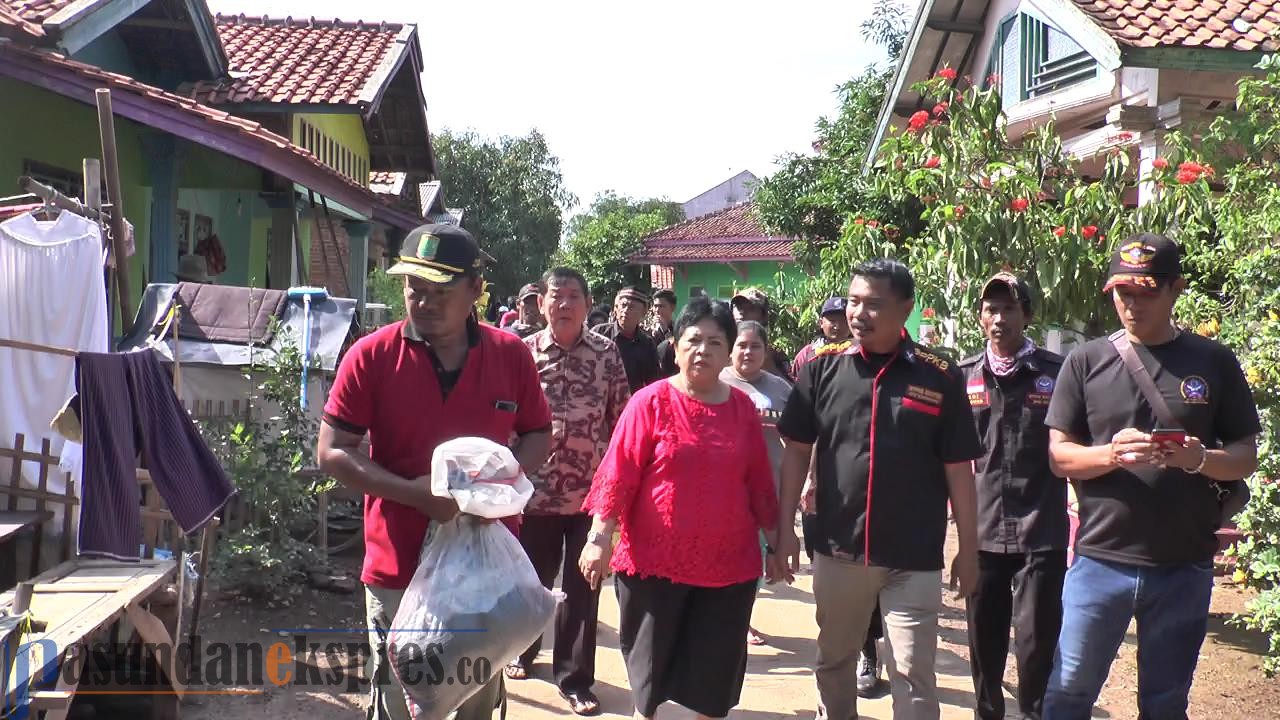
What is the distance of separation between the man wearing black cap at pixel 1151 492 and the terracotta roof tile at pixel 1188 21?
685cm

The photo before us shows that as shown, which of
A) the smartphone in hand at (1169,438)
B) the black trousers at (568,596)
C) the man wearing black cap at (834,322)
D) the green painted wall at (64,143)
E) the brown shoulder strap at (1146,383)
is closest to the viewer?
the smartphone in hand at (1169,438)

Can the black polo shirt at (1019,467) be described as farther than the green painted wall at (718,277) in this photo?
No

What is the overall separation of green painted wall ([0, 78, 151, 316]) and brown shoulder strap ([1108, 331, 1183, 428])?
6909 millimetres

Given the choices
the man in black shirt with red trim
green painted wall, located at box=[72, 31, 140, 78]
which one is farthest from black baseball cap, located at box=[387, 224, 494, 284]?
green painted wall, located at box=[72, 31, 140, 78]

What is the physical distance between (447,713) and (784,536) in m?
1.64

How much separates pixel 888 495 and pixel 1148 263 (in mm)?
1223

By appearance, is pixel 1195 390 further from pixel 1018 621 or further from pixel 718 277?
pixel 718 277

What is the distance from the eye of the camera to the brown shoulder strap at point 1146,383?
3.95m

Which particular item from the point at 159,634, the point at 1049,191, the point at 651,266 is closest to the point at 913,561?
the point at 159,634

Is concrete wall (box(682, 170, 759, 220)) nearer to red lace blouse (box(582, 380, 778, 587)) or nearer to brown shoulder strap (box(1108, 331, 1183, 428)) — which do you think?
red lace blouse (box(582, 380, 778, 587))

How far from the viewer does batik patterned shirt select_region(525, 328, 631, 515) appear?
601 cm

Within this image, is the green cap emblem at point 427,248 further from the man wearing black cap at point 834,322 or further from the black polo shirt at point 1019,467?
the man wearing black cap at point 834,322

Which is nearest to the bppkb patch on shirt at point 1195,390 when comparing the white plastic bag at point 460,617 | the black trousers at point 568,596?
the white plastic bag at point 460,617

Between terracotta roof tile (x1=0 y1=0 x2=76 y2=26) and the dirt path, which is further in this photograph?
terracotta roof tile (x1=0 y1=0 x2=76 y2=26)
